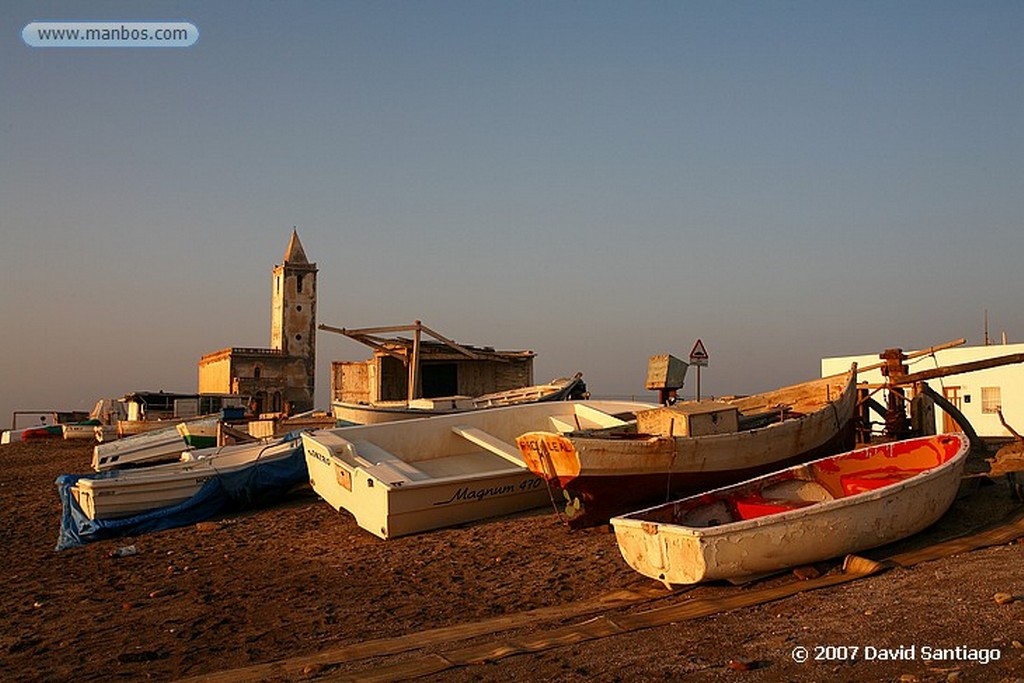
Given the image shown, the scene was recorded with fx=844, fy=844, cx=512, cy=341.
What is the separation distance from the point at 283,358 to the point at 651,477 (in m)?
41.5

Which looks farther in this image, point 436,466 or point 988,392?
point 988,392

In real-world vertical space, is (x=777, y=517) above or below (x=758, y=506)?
above

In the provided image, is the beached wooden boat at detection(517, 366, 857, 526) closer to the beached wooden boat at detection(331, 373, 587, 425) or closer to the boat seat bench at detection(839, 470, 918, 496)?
the boat seat bench at detection(839, 470, 918, 496)

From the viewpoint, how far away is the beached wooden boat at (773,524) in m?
6.60

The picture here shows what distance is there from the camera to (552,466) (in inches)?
369

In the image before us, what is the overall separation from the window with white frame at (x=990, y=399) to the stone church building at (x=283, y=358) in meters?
31.3

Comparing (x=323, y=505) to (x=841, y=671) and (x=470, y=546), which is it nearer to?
(x=470, y=546)

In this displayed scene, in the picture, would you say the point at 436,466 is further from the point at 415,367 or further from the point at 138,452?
the point at 415,367

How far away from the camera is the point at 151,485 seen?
12164 millimetres

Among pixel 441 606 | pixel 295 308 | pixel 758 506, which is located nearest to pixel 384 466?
pixel 441 606

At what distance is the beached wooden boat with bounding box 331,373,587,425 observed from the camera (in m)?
18.7

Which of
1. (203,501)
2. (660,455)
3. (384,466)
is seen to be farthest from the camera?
(203,501)

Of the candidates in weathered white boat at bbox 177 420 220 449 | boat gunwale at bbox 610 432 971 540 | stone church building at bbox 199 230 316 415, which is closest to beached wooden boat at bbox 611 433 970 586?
boat gunwale at bbox 610 432 971 540

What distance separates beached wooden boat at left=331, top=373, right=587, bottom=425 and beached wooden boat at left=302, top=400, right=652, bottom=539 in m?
1.50
